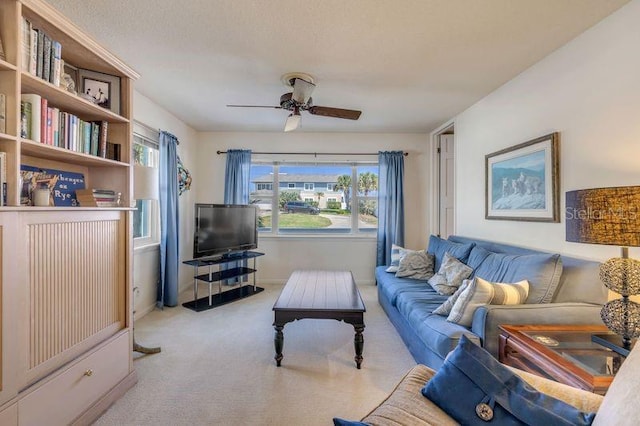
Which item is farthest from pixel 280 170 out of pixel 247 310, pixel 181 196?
pixel 247 310

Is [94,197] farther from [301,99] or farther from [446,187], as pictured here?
[446,187]

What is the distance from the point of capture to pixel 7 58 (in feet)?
4.34

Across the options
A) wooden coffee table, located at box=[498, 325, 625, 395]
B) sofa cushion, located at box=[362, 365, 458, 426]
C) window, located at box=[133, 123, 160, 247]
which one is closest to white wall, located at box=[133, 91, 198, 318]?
window, located at box=[133, 123, 160, 247]

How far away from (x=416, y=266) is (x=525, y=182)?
1.36 meters

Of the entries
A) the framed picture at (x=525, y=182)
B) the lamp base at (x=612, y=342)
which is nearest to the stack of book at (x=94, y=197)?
the lamp base at (x=612, y=342)

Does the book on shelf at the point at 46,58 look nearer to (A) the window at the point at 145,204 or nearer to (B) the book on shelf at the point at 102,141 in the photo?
(B) the book on shelf at the point at 102,141

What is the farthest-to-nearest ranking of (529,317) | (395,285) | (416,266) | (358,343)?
(416,266) < (395,285) < (358,343) < (529,317)

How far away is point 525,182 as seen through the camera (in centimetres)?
258

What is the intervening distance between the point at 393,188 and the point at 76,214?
3813mm

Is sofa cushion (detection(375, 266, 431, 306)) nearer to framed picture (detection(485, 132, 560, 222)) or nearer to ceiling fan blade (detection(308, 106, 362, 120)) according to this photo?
framed picture (detection(485, 132, 560, 222))

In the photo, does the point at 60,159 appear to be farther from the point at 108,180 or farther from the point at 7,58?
the point at 7,58

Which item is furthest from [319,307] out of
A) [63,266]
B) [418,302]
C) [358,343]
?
[63,266]

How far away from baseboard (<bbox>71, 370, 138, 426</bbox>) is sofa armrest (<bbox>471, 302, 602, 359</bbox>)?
7.47ft

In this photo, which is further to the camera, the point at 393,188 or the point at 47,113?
the point at 393,188
